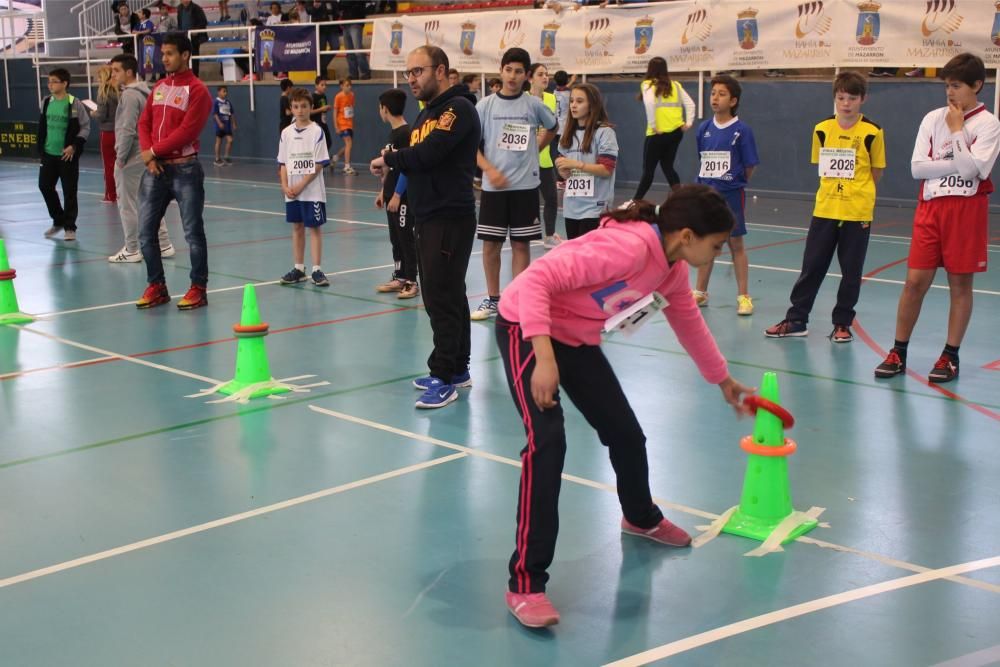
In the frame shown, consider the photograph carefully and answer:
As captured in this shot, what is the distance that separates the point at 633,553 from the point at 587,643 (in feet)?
2.59

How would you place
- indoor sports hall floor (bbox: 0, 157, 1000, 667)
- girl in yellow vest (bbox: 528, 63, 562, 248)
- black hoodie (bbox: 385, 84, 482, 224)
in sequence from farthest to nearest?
1. girl in yellow vest (bbox: 528, 63, 562, 248)
2. black hoodie (bbox: 385, 84, 482, 224)
3. indoor sports hall floor (bbox: 0, 157, 1000, 667)

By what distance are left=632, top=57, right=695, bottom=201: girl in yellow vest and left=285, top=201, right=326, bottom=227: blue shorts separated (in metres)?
5.22

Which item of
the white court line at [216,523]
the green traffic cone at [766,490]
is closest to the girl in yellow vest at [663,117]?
the white court line at [216,523]

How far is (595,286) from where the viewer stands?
12.3 ft

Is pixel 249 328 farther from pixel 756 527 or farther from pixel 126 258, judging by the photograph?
pixel 126 258

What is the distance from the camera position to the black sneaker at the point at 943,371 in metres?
6.94

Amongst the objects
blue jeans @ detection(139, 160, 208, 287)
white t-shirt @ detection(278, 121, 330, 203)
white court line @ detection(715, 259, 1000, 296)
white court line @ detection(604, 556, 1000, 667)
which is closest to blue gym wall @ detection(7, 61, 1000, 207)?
white court line @ detection(715, 259, 1000, 296)

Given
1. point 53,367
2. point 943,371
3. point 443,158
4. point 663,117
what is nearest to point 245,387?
point 53,367

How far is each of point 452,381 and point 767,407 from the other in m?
2.80

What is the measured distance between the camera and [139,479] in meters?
5.34

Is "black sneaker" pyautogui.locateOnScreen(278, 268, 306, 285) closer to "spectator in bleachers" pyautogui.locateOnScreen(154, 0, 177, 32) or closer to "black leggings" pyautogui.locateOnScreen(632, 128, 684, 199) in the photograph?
"black leggings" pyautogui.locateOnScreen(632, 128, 684, 199)

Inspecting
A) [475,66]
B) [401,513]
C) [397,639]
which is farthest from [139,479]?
[475,66]

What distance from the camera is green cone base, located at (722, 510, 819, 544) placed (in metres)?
4.55

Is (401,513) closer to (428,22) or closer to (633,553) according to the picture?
(633,553)
